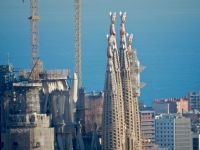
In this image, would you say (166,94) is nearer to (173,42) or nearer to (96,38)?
(96,38)

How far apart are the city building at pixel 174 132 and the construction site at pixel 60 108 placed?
809 inches

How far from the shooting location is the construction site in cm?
6688

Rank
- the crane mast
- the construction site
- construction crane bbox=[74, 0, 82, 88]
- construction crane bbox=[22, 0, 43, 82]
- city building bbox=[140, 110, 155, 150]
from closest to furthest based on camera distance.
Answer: the construction site → construction crane bbox=[22, 0, 43, 82] → the crane mast → construction crane bbox=[74, 0, 82, 88] → city building bbox=[140, 110, 155, 150]

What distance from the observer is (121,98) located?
6856 centimetres

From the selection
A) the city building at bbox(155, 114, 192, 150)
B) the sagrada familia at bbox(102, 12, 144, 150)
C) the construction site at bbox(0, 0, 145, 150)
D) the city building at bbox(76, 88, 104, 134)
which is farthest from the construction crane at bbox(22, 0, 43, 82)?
the city building at bbox(155, 114, 192, 150)

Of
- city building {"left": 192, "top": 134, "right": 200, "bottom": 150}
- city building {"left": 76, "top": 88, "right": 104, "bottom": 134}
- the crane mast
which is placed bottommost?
city building {"left": 192, "top": 134, "right": 200, "bottom": 150}

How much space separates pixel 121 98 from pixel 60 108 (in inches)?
114

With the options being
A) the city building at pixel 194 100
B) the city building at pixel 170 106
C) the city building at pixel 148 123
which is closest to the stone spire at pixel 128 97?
the city building at pixel 148 123

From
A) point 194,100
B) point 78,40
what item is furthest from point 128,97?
point 194,100

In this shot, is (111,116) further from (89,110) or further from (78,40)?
(78,40)

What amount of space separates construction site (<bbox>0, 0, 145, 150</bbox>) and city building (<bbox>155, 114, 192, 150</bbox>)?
20544 millimetres

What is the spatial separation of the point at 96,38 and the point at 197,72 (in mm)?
17511

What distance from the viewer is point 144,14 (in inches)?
5792

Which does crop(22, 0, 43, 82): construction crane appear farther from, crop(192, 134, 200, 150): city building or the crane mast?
crop(192, 134, 200, 150): city building
